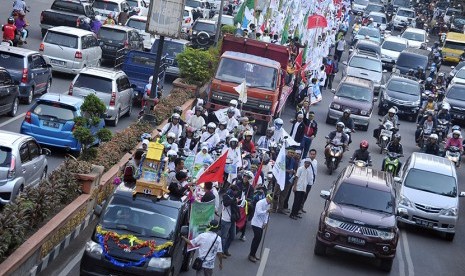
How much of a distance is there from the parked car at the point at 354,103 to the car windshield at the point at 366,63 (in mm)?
7496

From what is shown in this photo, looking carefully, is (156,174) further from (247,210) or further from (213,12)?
(213,12)

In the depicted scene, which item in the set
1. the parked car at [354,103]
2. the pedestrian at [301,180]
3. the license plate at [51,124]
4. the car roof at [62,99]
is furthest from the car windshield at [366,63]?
the license plate at [51,124]

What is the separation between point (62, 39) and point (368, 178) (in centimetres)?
1677

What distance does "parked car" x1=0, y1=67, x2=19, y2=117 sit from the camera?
90.7 feet

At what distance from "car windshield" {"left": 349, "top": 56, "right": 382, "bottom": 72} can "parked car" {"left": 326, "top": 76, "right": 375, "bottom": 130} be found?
24.6 feet

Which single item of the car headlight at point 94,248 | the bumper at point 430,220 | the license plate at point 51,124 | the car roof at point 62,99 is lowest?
the bumper at point 430,220

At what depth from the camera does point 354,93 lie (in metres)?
38.3

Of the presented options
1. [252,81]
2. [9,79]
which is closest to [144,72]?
[252,81]

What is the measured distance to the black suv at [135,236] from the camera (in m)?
16.0

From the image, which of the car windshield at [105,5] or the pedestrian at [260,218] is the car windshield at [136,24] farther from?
the pedestrian at [260,218]

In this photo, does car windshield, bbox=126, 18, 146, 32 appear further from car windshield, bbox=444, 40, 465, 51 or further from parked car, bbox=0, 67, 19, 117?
car windshield, bbox=444, 40, 465, 51

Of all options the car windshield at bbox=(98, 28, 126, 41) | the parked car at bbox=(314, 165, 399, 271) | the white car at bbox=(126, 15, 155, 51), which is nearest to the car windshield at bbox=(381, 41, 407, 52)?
the white car at bbox=(126, 15, 155, 51)

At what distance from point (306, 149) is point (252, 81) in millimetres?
3579

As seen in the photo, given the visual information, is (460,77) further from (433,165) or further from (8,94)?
(8,94)
